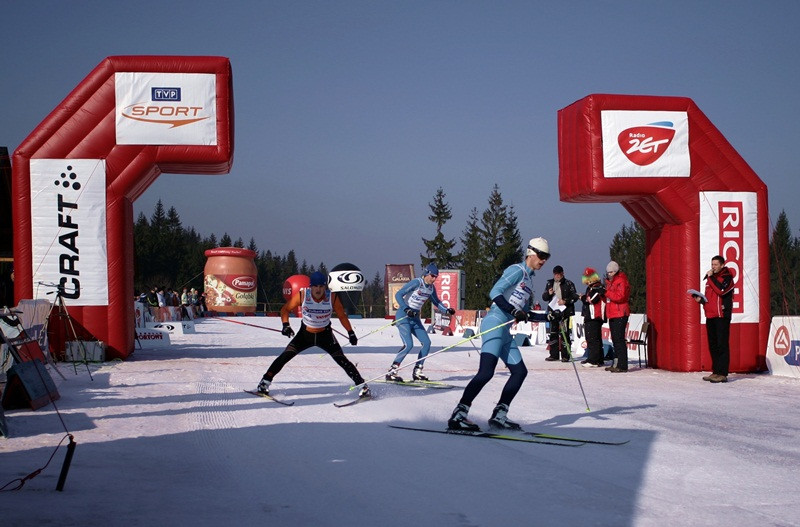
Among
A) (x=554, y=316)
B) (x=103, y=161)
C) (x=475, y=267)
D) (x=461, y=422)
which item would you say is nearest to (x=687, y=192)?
(x=554, y=316)

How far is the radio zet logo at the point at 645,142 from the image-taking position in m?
14.8

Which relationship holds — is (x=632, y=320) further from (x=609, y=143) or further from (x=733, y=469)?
(x=733, y=469)

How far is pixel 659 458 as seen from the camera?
21.5 feet

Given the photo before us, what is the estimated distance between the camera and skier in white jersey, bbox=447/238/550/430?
756 centimetres

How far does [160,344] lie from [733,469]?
17.3 m

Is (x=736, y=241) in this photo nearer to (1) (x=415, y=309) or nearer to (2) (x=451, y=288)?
(1) (x=415, y=309)

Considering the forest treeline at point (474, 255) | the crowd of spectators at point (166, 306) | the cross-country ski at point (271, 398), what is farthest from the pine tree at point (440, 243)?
the cross-country ski at point (271, 398)

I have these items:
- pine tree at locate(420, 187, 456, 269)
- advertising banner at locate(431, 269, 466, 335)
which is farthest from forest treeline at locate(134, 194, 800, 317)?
advertising banner at locate(431, 269, 466, 335)

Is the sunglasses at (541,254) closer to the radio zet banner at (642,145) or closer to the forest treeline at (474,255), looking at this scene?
the radio zet banner at (642,145)

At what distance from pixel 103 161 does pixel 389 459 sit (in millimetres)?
11597

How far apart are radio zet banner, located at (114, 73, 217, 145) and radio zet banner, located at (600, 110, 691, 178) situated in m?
7.89

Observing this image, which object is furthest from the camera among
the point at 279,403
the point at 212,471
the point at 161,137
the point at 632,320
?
the point at 632,320

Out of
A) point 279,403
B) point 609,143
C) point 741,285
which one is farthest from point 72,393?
point 741,285

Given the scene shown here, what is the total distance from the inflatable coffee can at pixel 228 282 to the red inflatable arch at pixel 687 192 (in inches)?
1500
